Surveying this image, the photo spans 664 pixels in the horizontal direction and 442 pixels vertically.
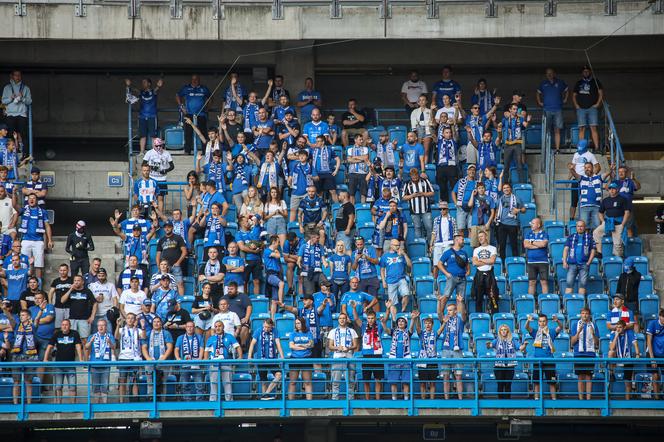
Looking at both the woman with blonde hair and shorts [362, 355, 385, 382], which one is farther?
shorts [362, 355, 385, 382]

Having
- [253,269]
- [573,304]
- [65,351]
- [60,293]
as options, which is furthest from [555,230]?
[65,351]

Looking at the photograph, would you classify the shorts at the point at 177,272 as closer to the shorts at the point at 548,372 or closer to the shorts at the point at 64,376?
the shorts at the point at 64,376

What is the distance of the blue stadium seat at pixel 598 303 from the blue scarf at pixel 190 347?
6906mm

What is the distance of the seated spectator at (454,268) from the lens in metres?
24.4

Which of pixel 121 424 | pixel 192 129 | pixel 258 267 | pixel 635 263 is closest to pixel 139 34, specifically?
pixel 192 129

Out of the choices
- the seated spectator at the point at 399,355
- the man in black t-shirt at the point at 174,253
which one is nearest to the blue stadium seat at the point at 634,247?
the seated spectator at the point at 399,355

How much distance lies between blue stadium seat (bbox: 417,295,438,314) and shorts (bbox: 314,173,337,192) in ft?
11.3

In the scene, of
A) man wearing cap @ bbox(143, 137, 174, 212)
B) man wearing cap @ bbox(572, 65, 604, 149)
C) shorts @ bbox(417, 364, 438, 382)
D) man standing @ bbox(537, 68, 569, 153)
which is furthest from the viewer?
man standing @ bbox(537, 68, 569, 153)

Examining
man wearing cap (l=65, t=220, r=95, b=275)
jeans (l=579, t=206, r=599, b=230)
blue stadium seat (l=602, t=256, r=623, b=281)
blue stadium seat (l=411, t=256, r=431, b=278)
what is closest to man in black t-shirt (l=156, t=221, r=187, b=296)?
man wearing cap (l=65, t=220, r=95, b=275)

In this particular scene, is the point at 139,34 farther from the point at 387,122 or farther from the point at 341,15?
the point at 387,122

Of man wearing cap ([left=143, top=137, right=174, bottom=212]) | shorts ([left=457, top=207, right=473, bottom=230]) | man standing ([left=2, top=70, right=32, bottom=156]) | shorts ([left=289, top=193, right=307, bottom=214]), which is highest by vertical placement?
man standing ([left=2, top=70, right=32, bottom=156])

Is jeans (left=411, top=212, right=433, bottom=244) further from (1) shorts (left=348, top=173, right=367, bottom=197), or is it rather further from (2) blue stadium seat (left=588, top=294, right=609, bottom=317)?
(2) blue stadium seat (left=588, top=294, right=609, bottom=317)

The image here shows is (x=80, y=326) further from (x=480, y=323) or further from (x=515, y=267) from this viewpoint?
(x=515, y=267)

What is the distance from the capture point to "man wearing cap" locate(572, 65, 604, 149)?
28.4 metres
